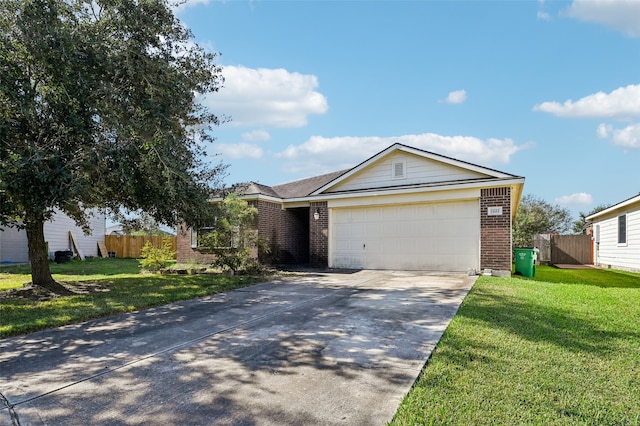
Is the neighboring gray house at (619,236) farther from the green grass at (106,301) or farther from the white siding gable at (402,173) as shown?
the green grass at (106,301)

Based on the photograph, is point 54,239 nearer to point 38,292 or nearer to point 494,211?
point 38,292

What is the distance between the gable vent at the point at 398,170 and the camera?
1294 cm

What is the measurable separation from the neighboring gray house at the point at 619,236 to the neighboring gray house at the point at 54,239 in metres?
23.0

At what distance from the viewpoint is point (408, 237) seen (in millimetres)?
12578

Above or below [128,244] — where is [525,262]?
above

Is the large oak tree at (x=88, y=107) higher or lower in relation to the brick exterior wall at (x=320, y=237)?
higher

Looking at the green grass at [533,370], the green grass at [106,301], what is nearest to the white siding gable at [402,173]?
the green grass at [106,301]

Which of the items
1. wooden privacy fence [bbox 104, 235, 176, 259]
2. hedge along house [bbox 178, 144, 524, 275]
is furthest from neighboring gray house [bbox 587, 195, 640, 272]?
wooden privacy fence [bbox 104, 235, 176, 259]

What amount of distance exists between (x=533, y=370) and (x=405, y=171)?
9814mm

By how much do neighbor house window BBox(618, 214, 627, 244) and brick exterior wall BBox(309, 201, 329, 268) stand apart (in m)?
12.9

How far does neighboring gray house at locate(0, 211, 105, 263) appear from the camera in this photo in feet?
65.1

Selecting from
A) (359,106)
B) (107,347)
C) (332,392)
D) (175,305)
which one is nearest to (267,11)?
(359,106)

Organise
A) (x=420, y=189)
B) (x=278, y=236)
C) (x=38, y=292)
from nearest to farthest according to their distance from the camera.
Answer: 1. (x=38, y=292)
2. (x=420, y=189)
3. (x=278, y=236)

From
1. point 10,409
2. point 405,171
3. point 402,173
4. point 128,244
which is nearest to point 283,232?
point 402,173
